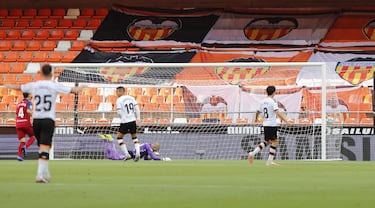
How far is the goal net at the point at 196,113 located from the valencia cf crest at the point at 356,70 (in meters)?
2.28

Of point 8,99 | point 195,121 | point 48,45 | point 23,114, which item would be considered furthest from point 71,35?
point 23,114

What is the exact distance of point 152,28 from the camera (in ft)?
110

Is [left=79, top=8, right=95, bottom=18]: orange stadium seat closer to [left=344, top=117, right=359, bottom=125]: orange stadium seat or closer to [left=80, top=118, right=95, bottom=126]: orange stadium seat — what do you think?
[left=80, top=118, right=95, bottom=126]: orange stadium seat

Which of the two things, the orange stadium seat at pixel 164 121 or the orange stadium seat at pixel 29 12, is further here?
the orange stadium seat at pixel 29 12

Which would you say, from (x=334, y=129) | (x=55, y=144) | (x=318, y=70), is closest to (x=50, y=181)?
(x=55, y=144)

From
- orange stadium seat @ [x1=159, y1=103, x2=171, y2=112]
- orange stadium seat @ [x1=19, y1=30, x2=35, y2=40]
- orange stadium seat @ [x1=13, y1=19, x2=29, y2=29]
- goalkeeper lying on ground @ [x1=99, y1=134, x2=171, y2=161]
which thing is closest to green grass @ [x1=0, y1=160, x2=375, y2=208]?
goalkeeper lying on ground @ [x1=99, y1=134, x2=171, y2=161]

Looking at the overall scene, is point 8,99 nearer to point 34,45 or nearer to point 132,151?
point 34,45

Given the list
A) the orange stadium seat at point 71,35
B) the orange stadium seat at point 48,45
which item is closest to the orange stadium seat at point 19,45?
the orange stadium seat at point 48,45

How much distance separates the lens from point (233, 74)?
92.9ft

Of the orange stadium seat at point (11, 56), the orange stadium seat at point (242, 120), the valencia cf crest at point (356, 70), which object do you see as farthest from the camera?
the orange stadium seat at point (11, 56)

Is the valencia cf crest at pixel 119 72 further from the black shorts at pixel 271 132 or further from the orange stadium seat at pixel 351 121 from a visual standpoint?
the black shorts at pixel 271 132

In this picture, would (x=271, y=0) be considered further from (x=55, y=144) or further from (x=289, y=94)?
(x=55, y=144)

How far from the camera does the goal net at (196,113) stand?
77.2ft

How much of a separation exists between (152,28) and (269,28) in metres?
4.73
